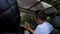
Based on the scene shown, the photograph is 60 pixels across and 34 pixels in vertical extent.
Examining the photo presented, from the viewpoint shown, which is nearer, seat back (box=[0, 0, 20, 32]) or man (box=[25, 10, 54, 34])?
seat back (box=[0, 0, 20, 32])

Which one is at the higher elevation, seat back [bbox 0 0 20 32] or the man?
seat back [bbox 0 0 20 32]

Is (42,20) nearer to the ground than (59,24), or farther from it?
nearer to the ground

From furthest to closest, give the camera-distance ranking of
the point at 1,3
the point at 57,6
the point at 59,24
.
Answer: the point at 57,6, the point at 59,24, the point at 1,3

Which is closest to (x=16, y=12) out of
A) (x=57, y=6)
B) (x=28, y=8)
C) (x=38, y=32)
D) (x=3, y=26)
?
(x=3, y=26)

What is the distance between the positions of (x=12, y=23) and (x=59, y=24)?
2.14ft

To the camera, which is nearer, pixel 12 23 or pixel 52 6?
pixel 12 23

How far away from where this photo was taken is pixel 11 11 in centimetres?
178

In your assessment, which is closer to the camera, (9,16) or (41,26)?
(9,16)

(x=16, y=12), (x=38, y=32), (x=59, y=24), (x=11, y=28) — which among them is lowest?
(x=38, y=32)

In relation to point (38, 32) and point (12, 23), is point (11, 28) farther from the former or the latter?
point (38, 32)

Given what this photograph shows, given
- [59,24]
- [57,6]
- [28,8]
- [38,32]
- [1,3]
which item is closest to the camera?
[1,3]

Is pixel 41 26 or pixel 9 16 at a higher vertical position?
pixel 9 16

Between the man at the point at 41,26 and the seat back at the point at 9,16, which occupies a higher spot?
the seat back at the point at 9,16

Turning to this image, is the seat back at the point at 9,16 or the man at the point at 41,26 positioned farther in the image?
the man at the point at 41,26
